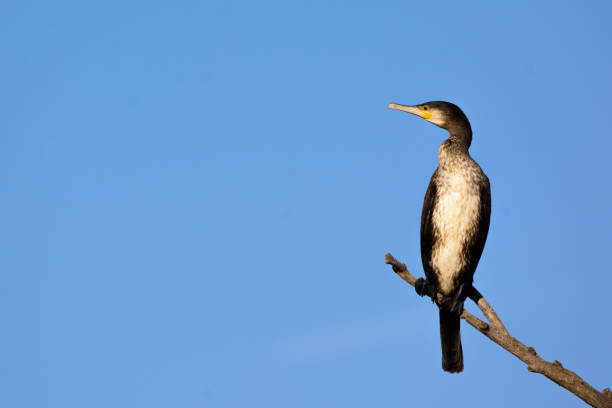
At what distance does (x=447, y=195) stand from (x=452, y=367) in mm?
1569

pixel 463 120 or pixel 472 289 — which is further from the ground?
pixel 463 120

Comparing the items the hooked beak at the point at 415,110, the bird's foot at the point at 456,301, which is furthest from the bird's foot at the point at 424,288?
the hooked beak at the point at 415,110

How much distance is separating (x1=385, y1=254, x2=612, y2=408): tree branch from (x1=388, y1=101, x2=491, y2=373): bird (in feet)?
3.04

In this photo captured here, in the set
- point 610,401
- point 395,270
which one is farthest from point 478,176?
point 610,401

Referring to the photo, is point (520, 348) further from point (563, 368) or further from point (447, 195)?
point (447, 195)

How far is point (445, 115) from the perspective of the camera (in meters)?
7.81

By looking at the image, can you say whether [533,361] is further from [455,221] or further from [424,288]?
[455,221]

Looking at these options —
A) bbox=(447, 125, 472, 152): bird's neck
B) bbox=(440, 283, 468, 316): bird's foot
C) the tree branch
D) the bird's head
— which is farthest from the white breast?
the tree branch

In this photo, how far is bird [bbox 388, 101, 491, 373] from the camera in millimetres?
7285

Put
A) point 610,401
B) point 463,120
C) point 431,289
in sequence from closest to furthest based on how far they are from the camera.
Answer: point 610,401, point 431,289, point 463,120

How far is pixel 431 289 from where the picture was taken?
723cm

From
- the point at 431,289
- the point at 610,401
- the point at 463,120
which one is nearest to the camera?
the point at 610,401

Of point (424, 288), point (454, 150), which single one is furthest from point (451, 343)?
point (454, 150)

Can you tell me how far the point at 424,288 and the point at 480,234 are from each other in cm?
75
